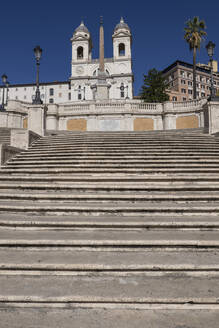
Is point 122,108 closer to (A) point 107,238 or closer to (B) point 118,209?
(B) point 118,209

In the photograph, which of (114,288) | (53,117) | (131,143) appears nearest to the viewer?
(114,288)

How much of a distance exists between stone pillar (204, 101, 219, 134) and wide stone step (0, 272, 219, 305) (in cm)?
1356

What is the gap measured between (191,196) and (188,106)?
17335 mm

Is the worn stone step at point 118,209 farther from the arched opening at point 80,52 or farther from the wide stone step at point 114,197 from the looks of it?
the arched opening at point 80,52

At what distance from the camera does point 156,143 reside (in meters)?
11.3

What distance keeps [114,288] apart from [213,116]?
14932 mm

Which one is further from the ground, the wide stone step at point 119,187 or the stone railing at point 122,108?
the stone railing at point 122,108

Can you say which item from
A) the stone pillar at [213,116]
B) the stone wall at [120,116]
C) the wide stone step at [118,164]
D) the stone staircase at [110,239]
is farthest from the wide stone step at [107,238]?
the stone wall at [120,116]

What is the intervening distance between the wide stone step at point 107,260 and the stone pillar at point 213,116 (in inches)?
503

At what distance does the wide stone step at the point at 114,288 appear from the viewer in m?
3.17

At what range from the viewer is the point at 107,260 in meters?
4.11

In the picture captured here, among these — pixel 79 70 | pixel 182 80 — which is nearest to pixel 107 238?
pixel 79 70

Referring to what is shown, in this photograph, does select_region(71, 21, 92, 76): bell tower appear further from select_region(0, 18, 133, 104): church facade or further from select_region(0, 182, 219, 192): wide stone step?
select_region(0, 182, 219, 192): wide stone step

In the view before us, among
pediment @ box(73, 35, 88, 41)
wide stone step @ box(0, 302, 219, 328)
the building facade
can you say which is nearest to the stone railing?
wide stone step @ box(0, 302, 219, 328)
